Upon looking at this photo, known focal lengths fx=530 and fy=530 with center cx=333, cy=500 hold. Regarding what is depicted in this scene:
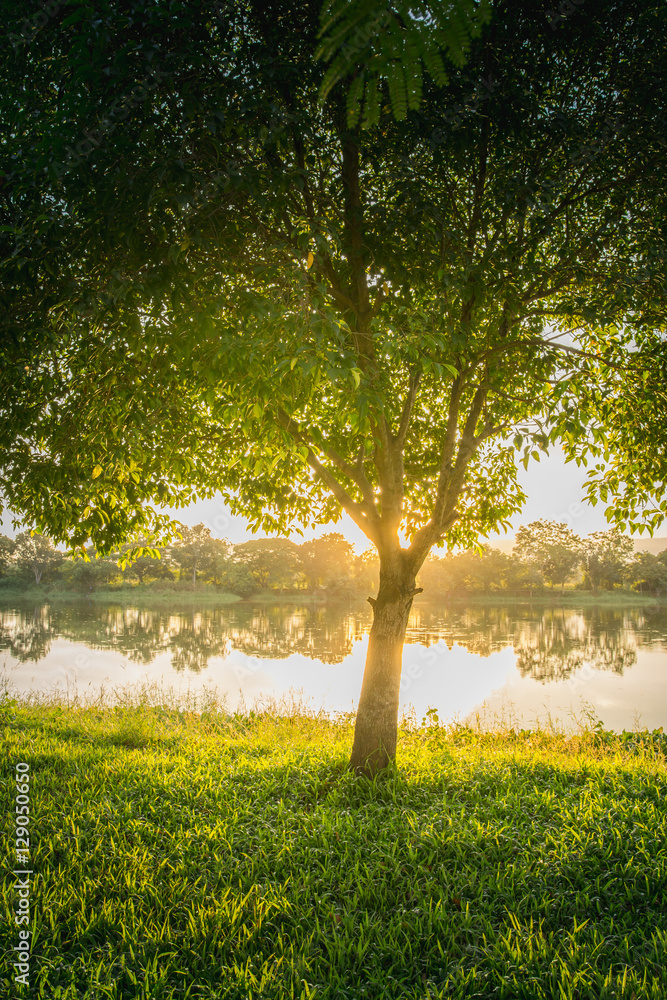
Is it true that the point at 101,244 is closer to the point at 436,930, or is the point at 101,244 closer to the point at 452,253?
the point at 452,253

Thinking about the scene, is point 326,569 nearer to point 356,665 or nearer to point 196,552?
point 196,552

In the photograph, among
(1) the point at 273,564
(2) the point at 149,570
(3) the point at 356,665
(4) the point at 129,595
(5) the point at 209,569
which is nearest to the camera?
(3) the point at 356,665

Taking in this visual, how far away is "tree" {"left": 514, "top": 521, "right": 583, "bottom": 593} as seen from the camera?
5331cm

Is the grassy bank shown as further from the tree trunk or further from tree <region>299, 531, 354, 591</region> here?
the tree trunk

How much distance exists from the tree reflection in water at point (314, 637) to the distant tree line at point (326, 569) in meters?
18.1

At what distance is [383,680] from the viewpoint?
5418 mm

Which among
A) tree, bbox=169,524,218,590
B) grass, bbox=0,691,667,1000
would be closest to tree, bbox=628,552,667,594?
tree, bbox=169,524,218,590

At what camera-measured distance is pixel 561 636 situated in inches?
1000

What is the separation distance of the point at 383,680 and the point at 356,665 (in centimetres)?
1245

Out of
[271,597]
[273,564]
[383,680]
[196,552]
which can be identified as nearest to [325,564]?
[273,564]

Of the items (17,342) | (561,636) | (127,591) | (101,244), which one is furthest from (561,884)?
(127,591)

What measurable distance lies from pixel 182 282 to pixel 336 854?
421 centimetres

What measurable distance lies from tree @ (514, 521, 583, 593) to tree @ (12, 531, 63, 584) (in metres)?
47.7

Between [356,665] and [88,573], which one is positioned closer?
[356,665]
